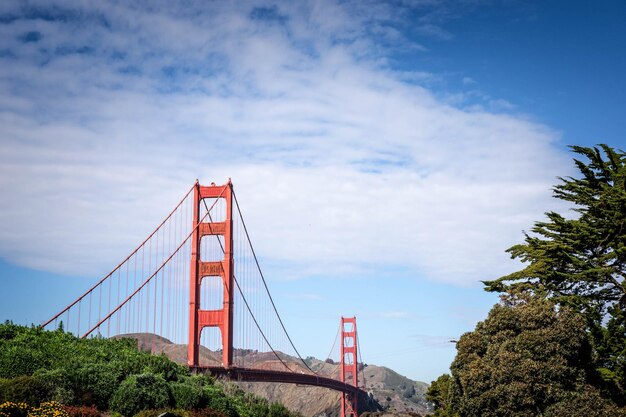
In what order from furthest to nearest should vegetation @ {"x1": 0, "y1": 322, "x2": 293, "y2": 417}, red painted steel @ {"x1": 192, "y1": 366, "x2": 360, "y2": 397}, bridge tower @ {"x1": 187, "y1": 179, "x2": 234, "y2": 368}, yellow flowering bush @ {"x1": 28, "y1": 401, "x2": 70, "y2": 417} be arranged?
1. bridge tower @ {"x1": 187, "y1": 179, "x2": 234, "y2": 368}
2. red painted steel @ {"x1": 192, "y1": 366, "x2": 360, "y2": 397}
3. vegetation @ {"x1": 0, "y1": 322, "x2": 293, "y2": 417}
4. yellow flowering bush @ {"x1": 28, "y1": 401, "x2": 70, "y2": 417}

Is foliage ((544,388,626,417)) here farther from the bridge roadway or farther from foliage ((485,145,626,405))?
the bridge roadway

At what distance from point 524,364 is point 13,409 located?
848 inches

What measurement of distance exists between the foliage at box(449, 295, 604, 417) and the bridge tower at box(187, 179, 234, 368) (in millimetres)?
22246

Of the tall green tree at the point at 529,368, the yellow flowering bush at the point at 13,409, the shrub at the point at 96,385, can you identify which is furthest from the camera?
the tall green tree at the point at 529,368

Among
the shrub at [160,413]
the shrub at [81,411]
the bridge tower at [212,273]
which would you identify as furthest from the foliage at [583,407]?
the bridge tower at [212,273]

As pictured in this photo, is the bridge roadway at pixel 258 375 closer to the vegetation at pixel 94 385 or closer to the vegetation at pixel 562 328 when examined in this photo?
the vegetation at pixel 94 385

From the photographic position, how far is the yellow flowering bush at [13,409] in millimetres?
22058

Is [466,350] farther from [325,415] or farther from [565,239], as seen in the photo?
[325,415]

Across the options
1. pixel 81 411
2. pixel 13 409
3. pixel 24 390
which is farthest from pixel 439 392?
pixel 13 409

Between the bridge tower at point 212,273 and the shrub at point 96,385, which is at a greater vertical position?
the bridge tower at point 212,273

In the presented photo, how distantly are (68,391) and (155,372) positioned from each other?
22.7 feet

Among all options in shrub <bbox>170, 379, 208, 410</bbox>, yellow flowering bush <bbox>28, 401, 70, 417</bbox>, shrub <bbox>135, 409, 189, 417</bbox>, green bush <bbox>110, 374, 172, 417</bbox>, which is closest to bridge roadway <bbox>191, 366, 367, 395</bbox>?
shrub <bbox>170, 379, 208, 410</bbox>

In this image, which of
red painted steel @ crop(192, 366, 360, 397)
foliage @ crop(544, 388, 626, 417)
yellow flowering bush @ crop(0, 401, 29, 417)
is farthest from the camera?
red painted steel @ crop(192, 366, 360, 397)

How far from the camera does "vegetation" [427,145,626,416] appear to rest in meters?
31.5
